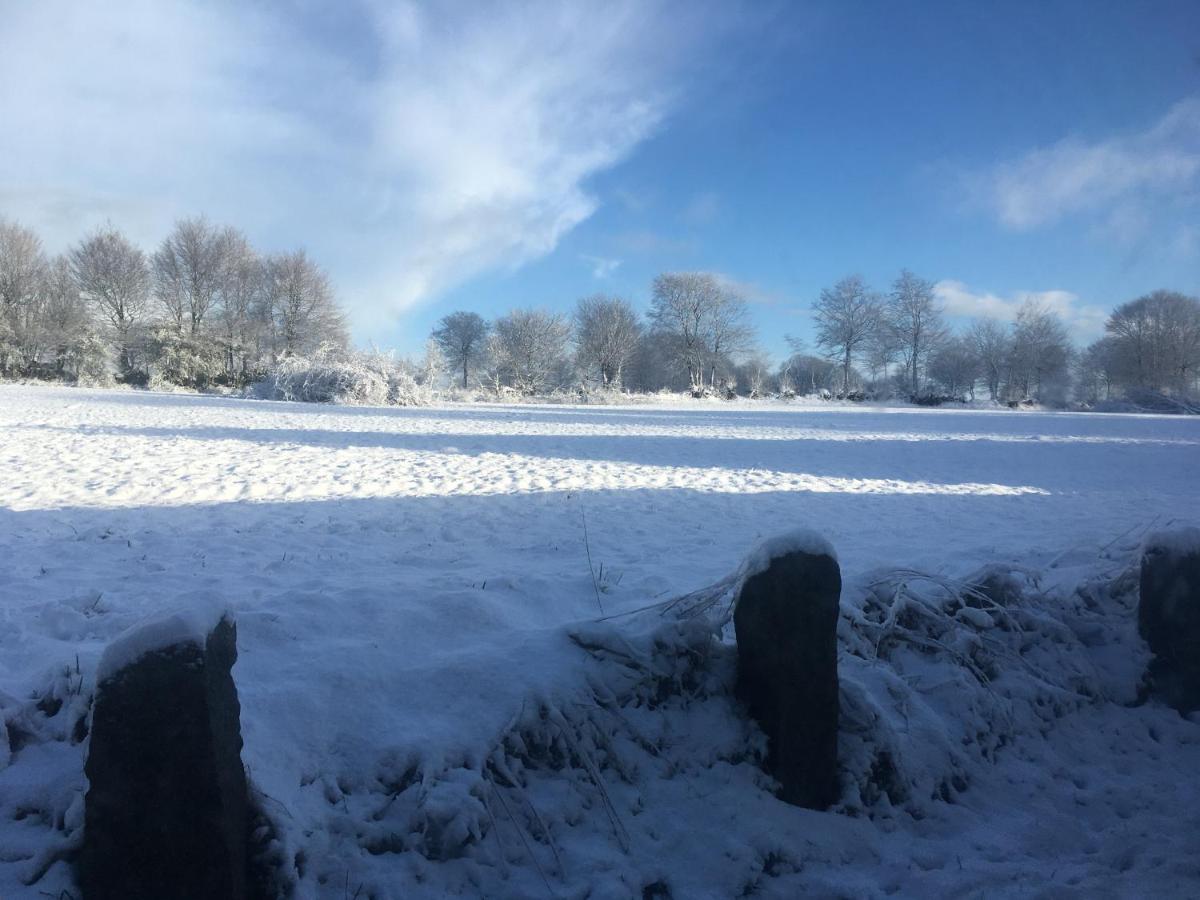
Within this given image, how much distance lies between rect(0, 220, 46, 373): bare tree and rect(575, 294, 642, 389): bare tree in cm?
3703

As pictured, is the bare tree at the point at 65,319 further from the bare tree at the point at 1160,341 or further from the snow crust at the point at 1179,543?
the bare tree at the point at 1160,341

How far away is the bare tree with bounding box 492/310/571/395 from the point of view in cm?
5466

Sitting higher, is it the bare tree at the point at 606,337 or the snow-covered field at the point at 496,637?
the bare tree at the point at 606,337

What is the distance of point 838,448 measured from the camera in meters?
14.1

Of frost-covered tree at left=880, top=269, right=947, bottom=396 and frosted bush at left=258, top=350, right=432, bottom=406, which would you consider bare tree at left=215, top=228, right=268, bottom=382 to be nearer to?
frosted bush at left=258, top=350, right=432, bottom=406

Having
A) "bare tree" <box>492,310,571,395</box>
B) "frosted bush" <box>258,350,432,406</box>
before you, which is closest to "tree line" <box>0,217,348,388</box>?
"frosted bush" <box>258,350,432,406</box>

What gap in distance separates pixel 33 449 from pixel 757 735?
11546 mm

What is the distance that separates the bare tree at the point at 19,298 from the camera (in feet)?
106

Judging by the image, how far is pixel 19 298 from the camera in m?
33.3

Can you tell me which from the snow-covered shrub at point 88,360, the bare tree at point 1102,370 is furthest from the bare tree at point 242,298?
the bare tree at point 1102,370

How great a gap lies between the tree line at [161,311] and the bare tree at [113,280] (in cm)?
6

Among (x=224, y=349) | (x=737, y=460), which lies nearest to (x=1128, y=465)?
(x=737, y=460)

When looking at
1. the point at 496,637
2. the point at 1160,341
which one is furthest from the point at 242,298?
the point at 1160,341

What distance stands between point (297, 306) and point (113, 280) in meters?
9.33
